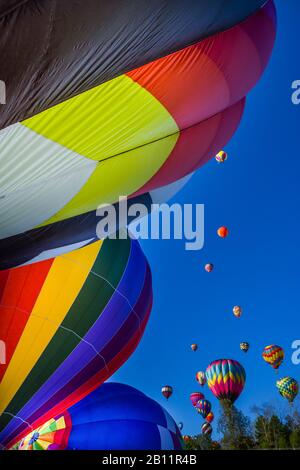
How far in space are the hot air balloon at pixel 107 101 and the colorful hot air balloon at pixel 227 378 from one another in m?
11.7

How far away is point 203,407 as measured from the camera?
20.1 metres

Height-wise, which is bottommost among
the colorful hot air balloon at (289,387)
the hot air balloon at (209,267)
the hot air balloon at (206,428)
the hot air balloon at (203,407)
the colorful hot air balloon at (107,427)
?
the colorful hot air balloon at (107,427)

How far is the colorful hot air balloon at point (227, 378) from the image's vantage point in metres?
16.5

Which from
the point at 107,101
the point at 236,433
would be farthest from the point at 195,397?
the point at 107,101

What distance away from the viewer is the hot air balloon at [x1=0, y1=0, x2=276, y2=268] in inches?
113

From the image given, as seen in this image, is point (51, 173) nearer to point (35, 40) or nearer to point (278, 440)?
point (35, 40)

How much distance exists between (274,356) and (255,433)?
568 inches

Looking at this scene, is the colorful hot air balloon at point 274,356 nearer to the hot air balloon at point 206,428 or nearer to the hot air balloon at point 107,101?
the hot air balloon at point 206,428

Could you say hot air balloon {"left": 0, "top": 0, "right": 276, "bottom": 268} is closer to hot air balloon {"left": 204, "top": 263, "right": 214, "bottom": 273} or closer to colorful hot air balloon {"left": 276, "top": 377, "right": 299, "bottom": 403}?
hot air balloon {"left": 204, "top": 263, "right": 214, "bottom": 273}

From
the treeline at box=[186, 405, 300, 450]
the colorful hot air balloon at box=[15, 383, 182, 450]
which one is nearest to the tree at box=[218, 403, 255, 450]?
the treeline at box=[186, 405, 300, 450]

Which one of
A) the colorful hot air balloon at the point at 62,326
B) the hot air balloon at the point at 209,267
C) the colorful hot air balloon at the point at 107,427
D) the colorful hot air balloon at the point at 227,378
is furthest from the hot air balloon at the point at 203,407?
the colorful hot air balloon at the point at 62,326

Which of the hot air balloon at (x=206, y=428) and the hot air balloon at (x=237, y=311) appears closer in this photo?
the hot air balloon at (x=237, y=311)

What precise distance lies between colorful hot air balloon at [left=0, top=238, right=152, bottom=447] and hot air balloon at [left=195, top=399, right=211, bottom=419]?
43.3 feet
